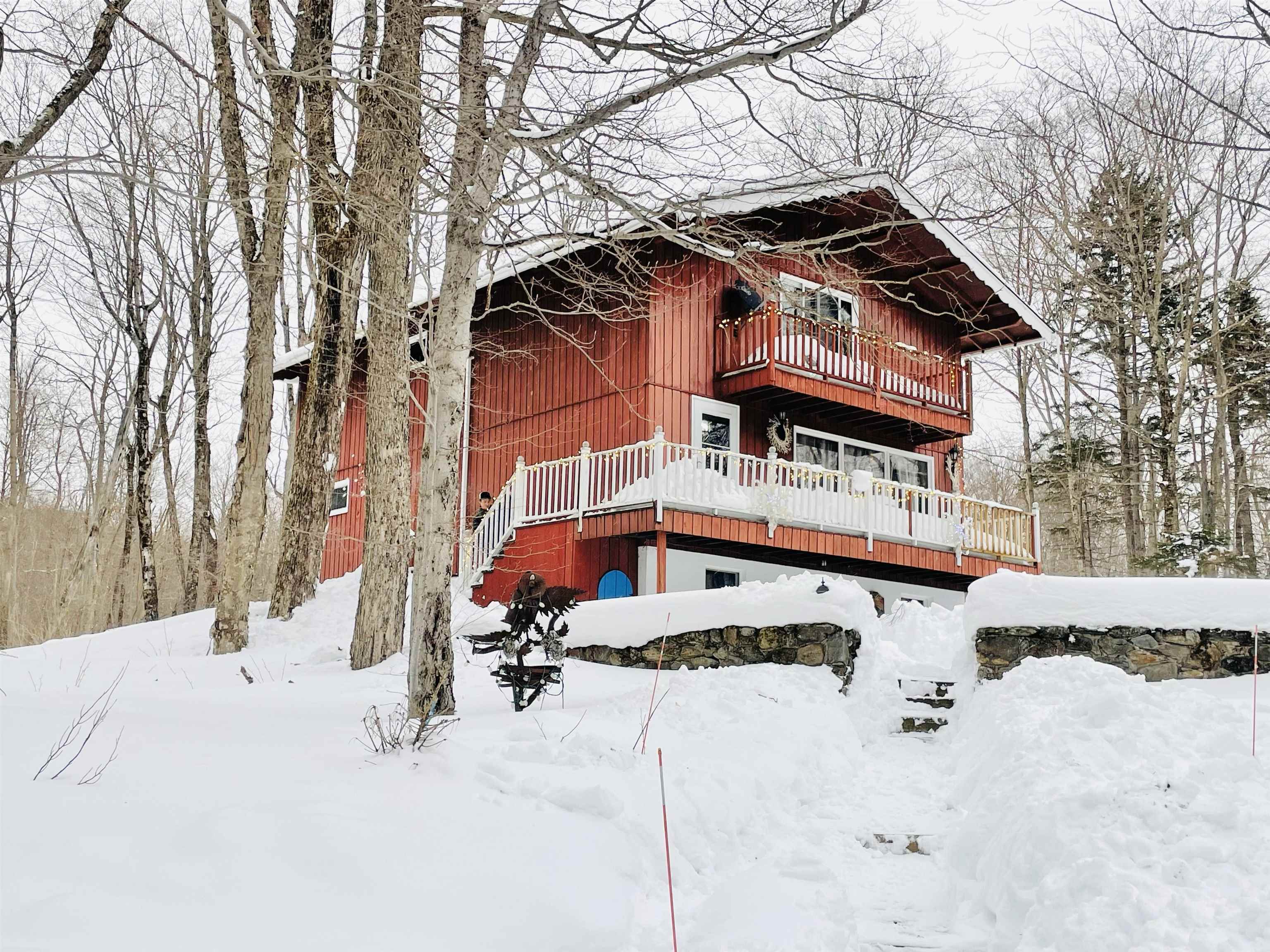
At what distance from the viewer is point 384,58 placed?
789 centimetres

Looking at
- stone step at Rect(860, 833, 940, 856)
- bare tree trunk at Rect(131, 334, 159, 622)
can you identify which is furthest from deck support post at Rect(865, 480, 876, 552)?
bare tree trunk at Rect(131, 334, 159, 622)

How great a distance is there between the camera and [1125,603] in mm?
9367

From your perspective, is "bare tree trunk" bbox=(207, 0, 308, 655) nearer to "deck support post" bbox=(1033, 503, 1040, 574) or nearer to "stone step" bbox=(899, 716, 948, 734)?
"stone step" bbox=(899, 716, 948, 734)

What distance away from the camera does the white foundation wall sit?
1490 centimetres

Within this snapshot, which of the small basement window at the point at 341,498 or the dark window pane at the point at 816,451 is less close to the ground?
the dark window pane at the point at 816,451

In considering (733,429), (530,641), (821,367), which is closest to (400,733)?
(530,641)

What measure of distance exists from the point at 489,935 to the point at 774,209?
48.1 ft

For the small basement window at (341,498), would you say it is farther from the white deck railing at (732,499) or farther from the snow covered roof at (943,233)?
the snow covered roof at (943,233)

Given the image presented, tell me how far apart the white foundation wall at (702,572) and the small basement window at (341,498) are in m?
7.57

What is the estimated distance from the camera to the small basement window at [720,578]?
607 inches

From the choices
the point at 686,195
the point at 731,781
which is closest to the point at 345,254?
the point at 686,195

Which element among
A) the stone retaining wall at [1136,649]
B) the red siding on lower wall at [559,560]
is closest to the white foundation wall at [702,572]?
the red siding on lower wall at [559,560]

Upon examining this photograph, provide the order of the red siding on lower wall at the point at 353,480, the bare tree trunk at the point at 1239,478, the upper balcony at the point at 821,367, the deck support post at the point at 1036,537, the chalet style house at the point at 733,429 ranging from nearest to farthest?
the chalet style house at the point at 733,429 → the upper balcony at the point at 821,367 → the deck support post at the point at 1036,537 → the red siding on lower wall at the point at 353,480 → the bare tree trunk at the point at 1239,478

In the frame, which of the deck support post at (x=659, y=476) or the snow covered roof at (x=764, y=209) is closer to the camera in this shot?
the snow covered roof at (x=764, y=209)
